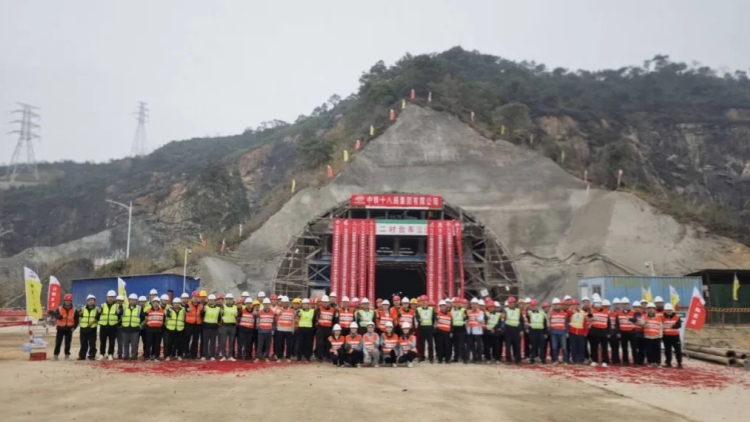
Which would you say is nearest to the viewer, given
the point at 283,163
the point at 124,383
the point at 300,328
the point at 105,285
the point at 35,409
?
the point at 35,409

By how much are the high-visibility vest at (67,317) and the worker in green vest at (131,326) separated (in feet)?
3.75

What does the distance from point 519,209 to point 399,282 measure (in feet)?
25.4

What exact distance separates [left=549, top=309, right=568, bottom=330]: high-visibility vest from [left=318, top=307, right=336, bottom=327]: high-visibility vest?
470 cm

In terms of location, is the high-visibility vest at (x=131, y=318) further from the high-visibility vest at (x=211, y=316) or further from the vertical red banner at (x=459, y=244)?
the vertical red banner at (x=459, y=244)

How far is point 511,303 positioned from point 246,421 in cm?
786

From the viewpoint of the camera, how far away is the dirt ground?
24.5 ft

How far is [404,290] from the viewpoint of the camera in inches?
1350

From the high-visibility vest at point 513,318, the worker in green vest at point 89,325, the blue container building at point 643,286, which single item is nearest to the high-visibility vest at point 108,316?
the worker in green vest at point 89,325

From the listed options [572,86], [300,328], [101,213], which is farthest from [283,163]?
[300,328]

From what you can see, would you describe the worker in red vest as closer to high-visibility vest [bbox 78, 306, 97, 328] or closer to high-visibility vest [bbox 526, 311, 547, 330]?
high-visibility vest [bbox 78, 306, 97, 328]

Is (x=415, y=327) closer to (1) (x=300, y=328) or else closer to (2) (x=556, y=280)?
(1) (x=300, y=328)

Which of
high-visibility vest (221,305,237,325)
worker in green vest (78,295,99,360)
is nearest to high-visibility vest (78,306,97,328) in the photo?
worker in green vest (78,295,99,360)

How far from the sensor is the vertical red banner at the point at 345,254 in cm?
2509

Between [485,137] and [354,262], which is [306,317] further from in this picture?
[485,137]
